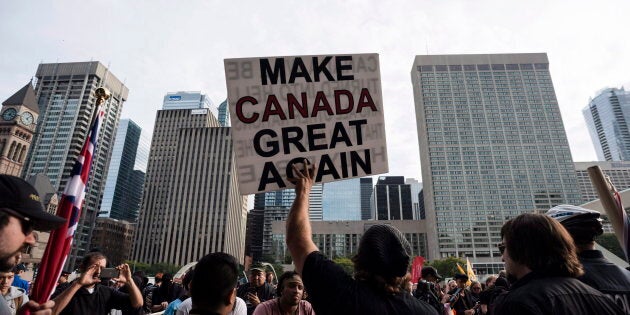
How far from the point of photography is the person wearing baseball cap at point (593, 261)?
2.51 meters

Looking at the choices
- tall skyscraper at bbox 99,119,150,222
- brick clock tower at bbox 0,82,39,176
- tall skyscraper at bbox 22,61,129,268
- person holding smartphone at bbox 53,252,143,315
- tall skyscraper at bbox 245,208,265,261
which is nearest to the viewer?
person holding smartphone at bbox 53,252,143,315

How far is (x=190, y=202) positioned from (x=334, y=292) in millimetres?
120762

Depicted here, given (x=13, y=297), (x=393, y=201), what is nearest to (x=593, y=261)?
(x=13, y=297)

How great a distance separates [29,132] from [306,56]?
112890 millimetres

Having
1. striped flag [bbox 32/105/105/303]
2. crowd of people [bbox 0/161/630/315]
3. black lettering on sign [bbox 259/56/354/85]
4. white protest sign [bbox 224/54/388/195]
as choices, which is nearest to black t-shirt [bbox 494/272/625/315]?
crowd of people [bbox 0/161/630/315]

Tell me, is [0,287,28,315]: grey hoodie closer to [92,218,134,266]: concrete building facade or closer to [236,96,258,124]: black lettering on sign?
[236,96,258,124]: black lettering on sign

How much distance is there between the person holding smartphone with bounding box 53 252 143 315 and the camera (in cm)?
402

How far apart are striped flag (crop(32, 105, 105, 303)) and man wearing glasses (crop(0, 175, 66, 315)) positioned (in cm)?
54

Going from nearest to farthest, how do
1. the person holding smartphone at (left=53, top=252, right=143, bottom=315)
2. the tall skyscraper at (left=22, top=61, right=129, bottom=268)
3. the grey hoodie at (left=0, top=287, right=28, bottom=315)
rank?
the person holding smartphone at (left=53, top=252, right=143, bottom=315)
the grey hoodie at (left=0, top=287, right=28, bottom=315)
the tall skyscraper at (left=22, top=61, right=129, bottom=268)

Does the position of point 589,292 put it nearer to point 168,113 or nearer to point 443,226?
point 443,226

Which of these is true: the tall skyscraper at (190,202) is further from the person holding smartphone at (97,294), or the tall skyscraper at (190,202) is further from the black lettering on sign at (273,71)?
the black lettering on sign at (273,71)

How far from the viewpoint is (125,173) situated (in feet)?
572

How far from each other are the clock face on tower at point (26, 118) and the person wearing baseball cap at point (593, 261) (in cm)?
11198

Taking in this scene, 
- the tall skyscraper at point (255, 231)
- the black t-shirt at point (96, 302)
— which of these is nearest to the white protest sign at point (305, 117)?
the black t-shirt at point (96, 302)
